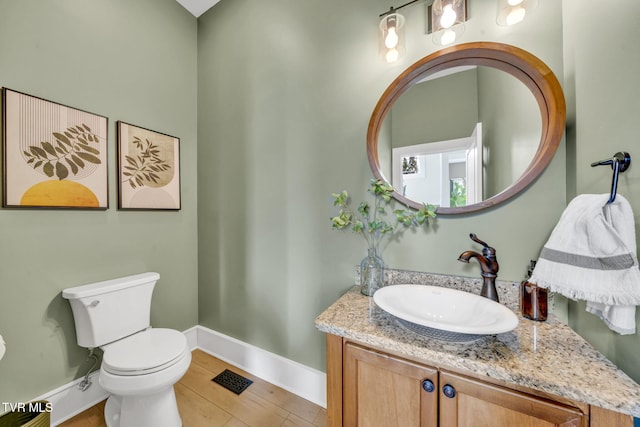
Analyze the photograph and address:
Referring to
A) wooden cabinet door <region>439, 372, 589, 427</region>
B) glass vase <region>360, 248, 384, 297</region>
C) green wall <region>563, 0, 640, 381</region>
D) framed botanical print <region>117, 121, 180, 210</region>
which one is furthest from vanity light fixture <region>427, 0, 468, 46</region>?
framed botanical print <region>117, 121, 180, 210</region>

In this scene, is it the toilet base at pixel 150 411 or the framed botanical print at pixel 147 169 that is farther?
the framed botanical print at pixel 147 169

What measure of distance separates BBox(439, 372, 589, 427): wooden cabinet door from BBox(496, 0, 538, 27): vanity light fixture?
4.61ft

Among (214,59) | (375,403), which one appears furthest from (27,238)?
(375,403)

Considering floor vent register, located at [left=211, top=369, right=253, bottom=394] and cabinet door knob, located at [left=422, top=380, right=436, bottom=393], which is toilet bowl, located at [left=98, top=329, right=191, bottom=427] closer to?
floor vent register, located at [left=211, top=369, right=253, bottom=394]

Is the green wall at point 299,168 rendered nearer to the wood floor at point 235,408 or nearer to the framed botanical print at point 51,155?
the wood floor at point 235,408

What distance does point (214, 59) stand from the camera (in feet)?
6.45

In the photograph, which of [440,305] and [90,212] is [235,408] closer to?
[440,305]

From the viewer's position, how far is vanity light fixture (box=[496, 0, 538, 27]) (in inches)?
39.0

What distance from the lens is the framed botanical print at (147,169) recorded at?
5.27ft

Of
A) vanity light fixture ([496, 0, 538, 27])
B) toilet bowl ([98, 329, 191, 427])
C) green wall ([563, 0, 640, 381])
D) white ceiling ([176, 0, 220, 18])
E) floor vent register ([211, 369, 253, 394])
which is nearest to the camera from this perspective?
green wall ([563, 0, 640, 381])

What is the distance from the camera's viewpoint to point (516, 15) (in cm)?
101

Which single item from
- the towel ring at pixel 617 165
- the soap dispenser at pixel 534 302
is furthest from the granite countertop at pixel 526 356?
the towel ring at pixel 617 165

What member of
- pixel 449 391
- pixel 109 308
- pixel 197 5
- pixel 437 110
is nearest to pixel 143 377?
pixel 109 308

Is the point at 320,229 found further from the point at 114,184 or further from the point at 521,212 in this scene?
the point at 114,184
